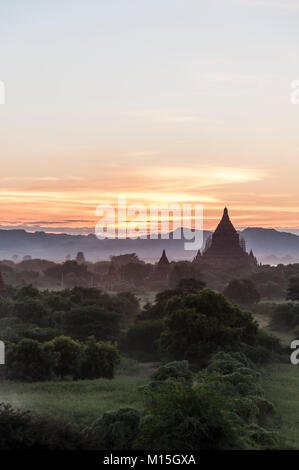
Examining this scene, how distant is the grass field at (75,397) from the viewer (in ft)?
71.0

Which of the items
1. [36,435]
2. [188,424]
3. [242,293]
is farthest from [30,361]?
[242,293]

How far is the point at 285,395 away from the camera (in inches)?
1049

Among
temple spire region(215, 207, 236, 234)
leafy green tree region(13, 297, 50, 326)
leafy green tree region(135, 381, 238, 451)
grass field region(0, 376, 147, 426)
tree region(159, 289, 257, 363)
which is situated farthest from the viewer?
temple spire region(215, 207, 236, 234)

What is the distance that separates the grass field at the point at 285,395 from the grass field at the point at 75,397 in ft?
19.0

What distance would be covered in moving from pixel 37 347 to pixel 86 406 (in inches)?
285

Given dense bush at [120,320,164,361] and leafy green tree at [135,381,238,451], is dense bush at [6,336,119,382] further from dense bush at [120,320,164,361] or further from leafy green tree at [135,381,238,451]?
leafy green tree at [135,381,238,451]

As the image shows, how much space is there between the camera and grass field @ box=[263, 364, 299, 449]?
68.4 ft

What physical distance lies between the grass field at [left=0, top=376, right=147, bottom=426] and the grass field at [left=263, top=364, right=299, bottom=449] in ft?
19.0

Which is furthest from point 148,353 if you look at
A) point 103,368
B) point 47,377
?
point 47,377

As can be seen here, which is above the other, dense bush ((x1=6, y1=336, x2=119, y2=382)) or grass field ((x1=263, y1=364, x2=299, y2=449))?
dense bush ((x1=6, y1=336, x2=119, y2=382))

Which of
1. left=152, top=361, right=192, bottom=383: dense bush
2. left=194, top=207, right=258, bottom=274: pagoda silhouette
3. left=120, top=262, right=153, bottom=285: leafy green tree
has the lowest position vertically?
left=152, top=361, right=192, bottom=383: dense bush

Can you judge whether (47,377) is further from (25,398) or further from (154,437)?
(154,437)

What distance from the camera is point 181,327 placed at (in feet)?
114

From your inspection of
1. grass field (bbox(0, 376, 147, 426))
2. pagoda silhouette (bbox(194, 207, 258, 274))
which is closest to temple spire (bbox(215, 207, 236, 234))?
pagoda silhouette (bbox(194, 207, 258, 274))
